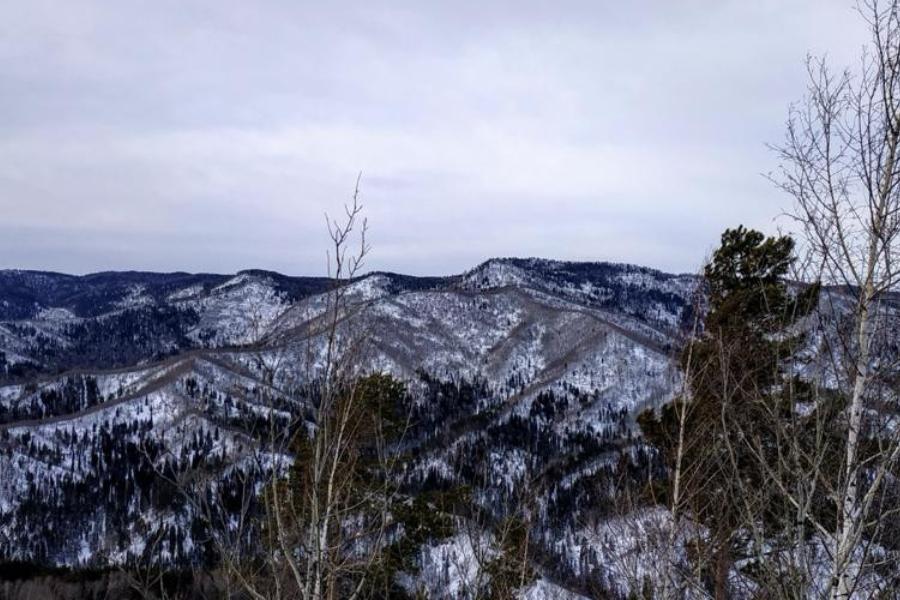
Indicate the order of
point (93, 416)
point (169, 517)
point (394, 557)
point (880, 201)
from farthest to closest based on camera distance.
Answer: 1. point (93, 416)
2. point (169, 517)
3. point (394, 557)
4. point (880, 201)

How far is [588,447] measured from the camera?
176625 millimetres

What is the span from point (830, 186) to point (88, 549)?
514 feet

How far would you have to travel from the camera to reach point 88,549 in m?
130

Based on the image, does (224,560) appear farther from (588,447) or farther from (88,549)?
(588,447)

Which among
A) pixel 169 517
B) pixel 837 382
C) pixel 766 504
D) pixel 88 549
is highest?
pixel 837 382

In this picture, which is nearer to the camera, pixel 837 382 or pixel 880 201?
pixel 880 201

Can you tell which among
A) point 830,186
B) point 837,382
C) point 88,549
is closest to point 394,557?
point 837,382

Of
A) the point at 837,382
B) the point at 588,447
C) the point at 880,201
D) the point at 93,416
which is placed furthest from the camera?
the point at 93,416

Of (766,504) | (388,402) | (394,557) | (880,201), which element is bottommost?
(394,557)

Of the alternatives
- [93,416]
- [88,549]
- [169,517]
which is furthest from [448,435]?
[93,416]

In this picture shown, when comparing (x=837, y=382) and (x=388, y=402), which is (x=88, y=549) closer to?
(x=388, y=402)

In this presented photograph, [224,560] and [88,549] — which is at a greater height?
[224,560]

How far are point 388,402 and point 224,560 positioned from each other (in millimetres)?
12532

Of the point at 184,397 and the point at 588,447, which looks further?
the point at 184,397
